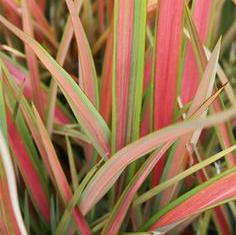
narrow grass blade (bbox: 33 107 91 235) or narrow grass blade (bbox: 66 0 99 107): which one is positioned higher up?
narrow grass blade (bbox: 66 0 99 107)

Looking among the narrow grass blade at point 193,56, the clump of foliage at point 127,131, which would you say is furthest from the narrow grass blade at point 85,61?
the narrow grass blade at point 193,56

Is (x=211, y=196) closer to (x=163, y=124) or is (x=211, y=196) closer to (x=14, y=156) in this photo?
(x=163, y=124)

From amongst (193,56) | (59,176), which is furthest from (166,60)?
(59,176)

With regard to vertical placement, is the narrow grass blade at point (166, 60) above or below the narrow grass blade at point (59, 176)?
above

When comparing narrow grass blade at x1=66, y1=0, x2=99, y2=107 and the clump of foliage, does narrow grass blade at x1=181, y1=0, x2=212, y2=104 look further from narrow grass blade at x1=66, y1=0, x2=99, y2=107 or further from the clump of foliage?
narrow grass blade at x1=66, y1=0, x2=99, y2=107

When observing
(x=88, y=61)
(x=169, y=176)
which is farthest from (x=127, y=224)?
(x=88, y=61)

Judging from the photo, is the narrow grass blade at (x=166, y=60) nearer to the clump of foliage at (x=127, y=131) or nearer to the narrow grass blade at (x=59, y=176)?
the clump of foliage at (x=127, y=131)

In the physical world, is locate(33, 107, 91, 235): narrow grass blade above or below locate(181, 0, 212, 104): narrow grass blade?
below

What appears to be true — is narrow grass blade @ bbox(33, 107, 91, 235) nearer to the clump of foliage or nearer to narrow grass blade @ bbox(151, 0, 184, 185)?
the clump of foliage

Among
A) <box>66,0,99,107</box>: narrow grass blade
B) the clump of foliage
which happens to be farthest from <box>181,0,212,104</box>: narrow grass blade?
<box>66,0,99,107</box>: narrow grass blade
